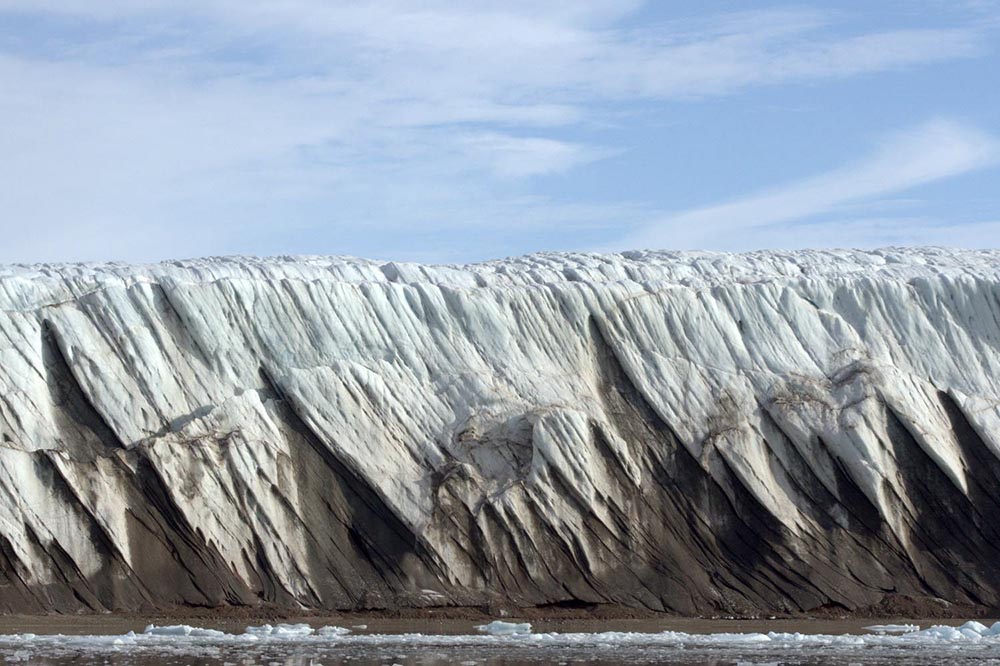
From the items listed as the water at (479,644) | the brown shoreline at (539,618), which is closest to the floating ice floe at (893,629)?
the water at (479,644)

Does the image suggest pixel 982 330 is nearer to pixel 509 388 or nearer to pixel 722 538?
pixel 722 538

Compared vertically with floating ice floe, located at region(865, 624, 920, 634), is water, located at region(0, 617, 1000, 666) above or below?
above

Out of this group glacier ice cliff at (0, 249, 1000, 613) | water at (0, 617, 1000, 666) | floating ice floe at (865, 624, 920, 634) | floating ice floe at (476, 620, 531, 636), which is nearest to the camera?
water at (0, 617, 1000, 666)

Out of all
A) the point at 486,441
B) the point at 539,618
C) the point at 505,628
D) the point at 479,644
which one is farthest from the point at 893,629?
the point at 486,441

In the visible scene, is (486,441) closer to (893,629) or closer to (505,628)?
(505,628)

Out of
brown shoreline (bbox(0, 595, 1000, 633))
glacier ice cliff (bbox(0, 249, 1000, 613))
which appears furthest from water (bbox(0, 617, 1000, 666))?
glacier ice cliff (bbox(0, 249, 1000, 613))

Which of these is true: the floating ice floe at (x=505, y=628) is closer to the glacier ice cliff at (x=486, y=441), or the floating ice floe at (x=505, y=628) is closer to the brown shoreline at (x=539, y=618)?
the brown shoreline at (x=539, y=618)

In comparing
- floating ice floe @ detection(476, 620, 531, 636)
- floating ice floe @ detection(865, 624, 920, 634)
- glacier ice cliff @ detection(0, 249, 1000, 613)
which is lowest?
floating ice floe @ detection(865, 624, 920, 634)

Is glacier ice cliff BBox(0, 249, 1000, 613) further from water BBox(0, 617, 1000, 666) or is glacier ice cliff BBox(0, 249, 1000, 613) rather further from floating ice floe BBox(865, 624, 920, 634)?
floating ice floe BBox(865, 624, 920, 634)
